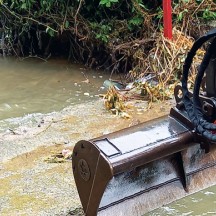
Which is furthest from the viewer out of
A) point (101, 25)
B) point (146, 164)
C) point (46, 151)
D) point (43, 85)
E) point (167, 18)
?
point (101, 25)

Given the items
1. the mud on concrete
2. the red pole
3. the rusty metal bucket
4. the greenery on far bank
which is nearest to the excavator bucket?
the rusty metal bucket

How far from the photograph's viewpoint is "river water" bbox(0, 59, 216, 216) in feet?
18.1

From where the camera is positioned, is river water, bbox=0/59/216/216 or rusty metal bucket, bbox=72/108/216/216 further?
river water, bbox=0/59/216/216

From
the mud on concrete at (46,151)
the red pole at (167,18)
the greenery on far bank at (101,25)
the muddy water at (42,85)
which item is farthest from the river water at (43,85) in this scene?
the red pole at (167,18)

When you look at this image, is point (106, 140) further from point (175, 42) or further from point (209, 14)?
point (209, 14)

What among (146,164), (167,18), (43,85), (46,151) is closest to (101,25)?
(43,85)

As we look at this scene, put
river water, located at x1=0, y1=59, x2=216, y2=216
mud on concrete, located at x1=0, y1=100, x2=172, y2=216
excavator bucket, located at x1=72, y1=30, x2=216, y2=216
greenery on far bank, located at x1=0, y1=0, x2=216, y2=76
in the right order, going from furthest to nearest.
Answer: greenery on far bank, located at x1=0, y1=0, x2=216, y2=76 < river water, located at x1=0, y1=59, x2=216, y2=216 < mud on concrete, located at x1=0, y1=100, x2=172, y2=216 < excavator bucket, located at x1=72, y1=30, x2=216, y2=216

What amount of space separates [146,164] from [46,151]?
151 cm

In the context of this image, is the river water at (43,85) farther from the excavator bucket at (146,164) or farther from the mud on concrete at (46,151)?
the excavator bucket at (146,164)

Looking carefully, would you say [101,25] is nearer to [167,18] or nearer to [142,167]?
[167,18]

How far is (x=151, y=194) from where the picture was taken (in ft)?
8.83

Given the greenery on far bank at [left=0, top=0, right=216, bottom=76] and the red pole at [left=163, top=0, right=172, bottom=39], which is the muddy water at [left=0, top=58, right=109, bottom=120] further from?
the red pole at [left=163, top=0, right=172, bottom=39]

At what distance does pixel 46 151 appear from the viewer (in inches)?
157

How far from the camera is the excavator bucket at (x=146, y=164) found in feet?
7.69
